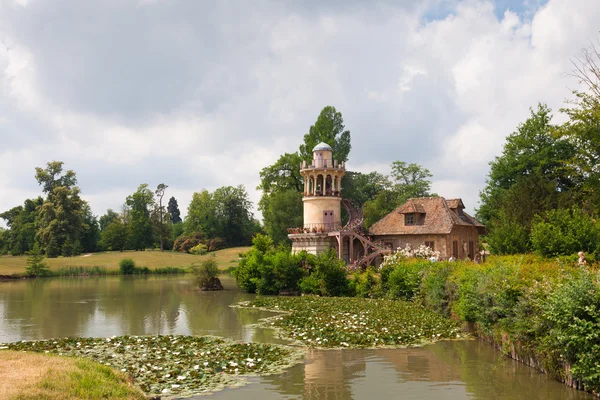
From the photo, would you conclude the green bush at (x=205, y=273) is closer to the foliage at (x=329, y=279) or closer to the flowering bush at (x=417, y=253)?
the foliage at (x=329, y=279)

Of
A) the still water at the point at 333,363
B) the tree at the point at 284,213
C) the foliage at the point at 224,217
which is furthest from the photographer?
the foliage at the point at 224,217

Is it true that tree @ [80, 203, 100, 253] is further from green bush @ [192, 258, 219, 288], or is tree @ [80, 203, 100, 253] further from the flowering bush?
the flowering bush

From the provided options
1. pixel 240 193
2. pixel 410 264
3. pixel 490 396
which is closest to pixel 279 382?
pixel 490 396

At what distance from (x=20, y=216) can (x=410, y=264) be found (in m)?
84.1

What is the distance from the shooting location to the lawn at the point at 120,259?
236 ft

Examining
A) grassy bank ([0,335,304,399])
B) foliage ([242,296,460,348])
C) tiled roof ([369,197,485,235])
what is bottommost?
grassy bank ([0,335,304,399])

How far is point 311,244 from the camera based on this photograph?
1800 inches

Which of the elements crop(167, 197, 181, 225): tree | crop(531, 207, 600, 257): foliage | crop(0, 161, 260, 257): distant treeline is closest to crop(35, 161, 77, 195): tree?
crop(0, 161, 260, 257): distant treeline

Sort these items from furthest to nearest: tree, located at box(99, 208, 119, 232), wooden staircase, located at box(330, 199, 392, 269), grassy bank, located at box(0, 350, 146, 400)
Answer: tree, located at box(99, 208, 119, 232), wooden staircase, located at box(330, 199, 392, 269), grassy bank, located at box(0, 350, 146, 400)

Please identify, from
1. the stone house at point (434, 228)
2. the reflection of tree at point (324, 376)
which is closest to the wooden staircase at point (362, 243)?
the stone house at point (434, 228)

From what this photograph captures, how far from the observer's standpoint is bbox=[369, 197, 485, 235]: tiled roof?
41625 millimetres

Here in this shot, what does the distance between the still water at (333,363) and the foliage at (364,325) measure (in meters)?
1.09

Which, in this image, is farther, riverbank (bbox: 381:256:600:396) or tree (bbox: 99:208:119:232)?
tree (bbox: 99:208:119:232)

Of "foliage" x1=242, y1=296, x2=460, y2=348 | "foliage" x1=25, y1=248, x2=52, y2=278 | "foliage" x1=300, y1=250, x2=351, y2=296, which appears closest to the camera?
"foliage" x1=242, y1=296, x2=460, y2=348
